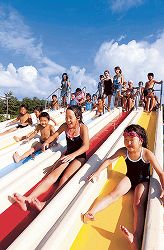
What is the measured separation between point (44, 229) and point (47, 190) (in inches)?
41.3

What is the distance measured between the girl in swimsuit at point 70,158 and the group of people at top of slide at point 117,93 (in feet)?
20.6

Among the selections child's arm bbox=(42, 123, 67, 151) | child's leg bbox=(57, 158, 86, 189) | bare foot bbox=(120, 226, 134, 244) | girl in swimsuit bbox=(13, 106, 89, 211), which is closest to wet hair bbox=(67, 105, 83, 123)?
girl in swimsuit bbox=(13, 106, 89, 211)

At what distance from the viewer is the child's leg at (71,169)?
311 cm

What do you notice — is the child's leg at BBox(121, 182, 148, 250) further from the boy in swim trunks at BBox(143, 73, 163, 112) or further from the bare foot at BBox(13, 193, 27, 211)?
the boy in swim trunks at BBox(143, 73, 163, 112)

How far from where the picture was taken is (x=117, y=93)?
34.6 feet

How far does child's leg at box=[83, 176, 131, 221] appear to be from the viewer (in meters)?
2.45

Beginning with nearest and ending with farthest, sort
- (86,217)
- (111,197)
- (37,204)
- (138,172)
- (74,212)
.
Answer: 1. (74,212)
2. (86,217)
3. (37,204)
4. (111,197)
5. (138,172)

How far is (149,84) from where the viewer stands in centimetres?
952

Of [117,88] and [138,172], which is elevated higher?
[117,88]

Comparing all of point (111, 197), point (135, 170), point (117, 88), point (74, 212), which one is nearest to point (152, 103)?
point (117, 88)

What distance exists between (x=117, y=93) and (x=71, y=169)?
761 centimetres

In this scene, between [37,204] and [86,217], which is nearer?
[86,217]

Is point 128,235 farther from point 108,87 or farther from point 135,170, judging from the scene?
point 108,87

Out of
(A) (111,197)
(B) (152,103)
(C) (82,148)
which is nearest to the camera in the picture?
(A) (111,197)
